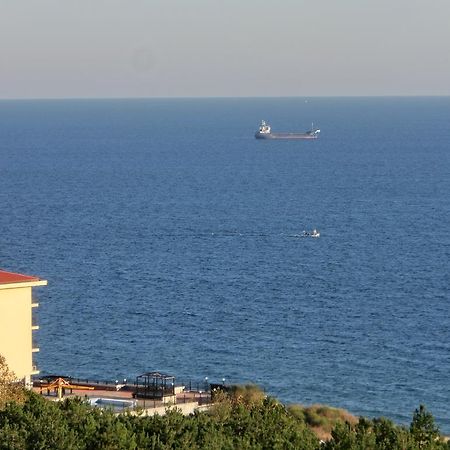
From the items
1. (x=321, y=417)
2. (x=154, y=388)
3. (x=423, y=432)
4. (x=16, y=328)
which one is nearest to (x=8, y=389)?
→ (x=16, y=328)

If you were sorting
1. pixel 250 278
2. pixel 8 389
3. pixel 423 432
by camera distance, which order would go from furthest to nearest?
1. pixel 250 278
2. pixel 8 389
3. pixel 423 432

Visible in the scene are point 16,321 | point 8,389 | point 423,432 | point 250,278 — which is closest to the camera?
point 423,432

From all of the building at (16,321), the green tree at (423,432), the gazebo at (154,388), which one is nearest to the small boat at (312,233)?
the gazebo at (154,388)

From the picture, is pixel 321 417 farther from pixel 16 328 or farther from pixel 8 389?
pixel 8 389

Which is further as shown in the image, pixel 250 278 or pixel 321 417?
pixel 250 278

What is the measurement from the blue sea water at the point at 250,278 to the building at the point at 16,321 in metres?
13.1

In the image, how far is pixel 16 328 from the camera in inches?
1622

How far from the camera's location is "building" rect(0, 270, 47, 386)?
40875 mm

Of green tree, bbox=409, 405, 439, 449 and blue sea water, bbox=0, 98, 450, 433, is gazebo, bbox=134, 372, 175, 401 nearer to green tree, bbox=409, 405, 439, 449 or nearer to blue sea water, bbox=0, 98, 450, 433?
blue sea water, bbox=0, 98, 450, 433

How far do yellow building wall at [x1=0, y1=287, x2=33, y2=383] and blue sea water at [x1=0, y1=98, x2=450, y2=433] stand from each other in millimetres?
13119

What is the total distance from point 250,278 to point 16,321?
39.9 meters

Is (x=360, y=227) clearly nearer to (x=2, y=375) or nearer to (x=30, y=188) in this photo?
(x=30, y=188)

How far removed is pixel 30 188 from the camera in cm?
13325

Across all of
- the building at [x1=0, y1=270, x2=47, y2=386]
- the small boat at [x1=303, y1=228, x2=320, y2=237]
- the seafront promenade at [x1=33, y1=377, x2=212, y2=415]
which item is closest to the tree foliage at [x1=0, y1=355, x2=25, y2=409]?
the seafront promenade at [x1=33, y1=377, x2=212, y2=415]
